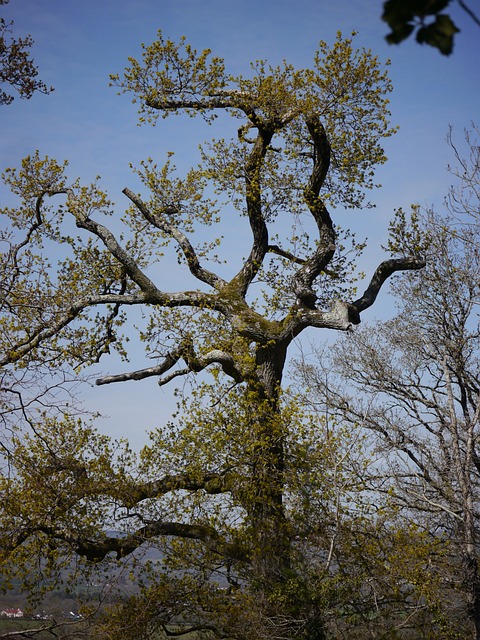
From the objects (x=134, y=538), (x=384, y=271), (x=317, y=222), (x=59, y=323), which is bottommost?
(x=134, y=538)

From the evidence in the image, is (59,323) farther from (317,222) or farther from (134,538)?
(317,222)

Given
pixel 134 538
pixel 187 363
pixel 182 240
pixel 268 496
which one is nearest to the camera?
pixel 268 496

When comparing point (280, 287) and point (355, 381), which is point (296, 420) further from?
point (355, 381)

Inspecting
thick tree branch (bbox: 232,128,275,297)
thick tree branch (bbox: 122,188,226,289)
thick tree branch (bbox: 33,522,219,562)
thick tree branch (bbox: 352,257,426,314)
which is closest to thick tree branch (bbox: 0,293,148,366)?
thick tree branch (bbox: 122,188,226,289)

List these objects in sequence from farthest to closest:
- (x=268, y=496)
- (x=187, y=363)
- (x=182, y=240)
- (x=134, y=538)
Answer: (x=182, y=240) < (x=187, y=363) < (x=134, y=538) < (x=268, y=496)

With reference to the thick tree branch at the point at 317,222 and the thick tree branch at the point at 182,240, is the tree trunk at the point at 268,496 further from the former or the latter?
the thick tree branch at the point at 182,240

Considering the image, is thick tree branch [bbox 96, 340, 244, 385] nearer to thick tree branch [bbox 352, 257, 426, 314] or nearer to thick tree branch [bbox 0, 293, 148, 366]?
thick tree branch [bbox 0, 293, 148, 366]

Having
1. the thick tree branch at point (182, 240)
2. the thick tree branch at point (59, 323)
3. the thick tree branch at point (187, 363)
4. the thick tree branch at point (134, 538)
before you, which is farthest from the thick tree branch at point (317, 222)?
the thick tree branch at point (134, 538)

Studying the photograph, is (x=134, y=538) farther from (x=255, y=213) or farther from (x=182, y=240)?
(x=255, y=213)

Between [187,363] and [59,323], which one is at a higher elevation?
[59,323]

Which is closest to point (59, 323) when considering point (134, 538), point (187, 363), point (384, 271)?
point (187, 363)

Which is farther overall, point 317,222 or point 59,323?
point 317,222

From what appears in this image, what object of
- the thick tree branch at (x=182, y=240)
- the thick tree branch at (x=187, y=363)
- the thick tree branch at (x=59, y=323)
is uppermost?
the thick tree branch at (x=182, y=240)

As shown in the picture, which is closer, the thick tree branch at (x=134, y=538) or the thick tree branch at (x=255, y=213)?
the thick tree branch at (x=134, y=538)
